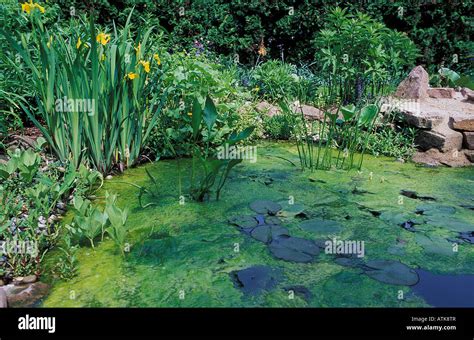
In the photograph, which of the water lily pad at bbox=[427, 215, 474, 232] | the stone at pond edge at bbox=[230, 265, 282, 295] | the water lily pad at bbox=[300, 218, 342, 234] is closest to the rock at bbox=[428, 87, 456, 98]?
the water lily pad at bbox=[427, 215, 474, 232]

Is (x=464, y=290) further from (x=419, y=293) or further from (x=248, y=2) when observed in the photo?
(x=248, y=2)

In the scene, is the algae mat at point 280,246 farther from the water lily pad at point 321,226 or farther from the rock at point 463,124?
the rock at point 463,124

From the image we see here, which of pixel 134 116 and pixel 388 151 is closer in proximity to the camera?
pixel 134 116

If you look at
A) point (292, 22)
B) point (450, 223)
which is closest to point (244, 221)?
point (450, 223)

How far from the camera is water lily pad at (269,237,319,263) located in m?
2.30

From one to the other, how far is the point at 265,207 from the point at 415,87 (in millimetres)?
3104

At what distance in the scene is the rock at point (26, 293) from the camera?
1.96m

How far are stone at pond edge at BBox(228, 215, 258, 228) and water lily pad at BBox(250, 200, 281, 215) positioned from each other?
0.10m

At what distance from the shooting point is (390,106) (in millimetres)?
4902

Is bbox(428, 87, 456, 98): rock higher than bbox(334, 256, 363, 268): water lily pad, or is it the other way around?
bbox(428, 87, 456, 98): rock

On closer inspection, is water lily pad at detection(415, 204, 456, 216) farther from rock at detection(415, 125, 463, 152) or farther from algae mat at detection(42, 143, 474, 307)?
rock at detection(415, 125, 463, 152)
